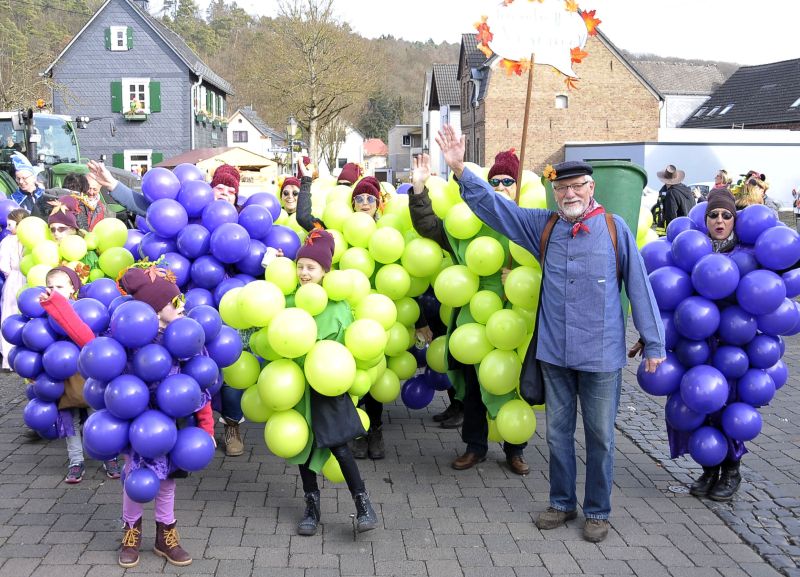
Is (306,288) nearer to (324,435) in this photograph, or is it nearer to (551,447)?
(324,435)

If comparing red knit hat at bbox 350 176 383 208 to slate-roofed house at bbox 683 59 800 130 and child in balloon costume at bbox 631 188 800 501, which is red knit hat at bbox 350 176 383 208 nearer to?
child in balloon costume at bbox 631 188 800 501

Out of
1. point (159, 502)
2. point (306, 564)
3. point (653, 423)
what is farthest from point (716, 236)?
point (159, 502)

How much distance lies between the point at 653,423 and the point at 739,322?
2168mm

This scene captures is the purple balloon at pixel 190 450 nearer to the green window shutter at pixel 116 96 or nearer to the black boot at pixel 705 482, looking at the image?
the black boot at pixel 705 482

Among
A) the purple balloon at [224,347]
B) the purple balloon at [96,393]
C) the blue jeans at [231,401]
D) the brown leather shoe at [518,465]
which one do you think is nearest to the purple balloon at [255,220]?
the blue jeans at [231,401]

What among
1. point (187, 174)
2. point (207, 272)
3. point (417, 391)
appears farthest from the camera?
point (417, 391)

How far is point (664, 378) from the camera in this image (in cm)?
495

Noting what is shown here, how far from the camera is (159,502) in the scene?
4.12m

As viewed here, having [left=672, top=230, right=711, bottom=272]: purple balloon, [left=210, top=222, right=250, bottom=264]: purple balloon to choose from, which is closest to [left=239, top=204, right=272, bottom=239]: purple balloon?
[left=210, top=222, right=250, bottom=264]: purple balloon

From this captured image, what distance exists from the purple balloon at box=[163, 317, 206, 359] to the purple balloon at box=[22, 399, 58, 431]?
1.68 metres

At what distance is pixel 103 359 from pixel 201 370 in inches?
19.6

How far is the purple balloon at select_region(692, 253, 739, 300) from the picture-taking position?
4742mm

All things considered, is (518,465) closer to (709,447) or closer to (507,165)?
(709,447)

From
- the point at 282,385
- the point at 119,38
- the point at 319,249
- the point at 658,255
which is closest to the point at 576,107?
the point at 119,38
